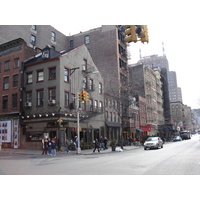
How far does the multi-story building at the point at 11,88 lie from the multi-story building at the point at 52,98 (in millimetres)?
1140

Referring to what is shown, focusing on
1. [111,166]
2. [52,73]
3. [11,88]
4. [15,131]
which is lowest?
[111,166]

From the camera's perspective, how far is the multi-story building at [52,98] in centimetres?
2848

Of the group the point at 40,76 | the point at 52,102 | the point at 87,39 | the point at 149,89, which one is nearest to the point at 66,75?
the point at 40,76

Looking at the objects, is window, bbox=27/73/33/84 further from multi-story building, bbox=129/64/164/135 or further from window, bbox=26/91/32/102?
multi-story building, bbox=129/64/164/135

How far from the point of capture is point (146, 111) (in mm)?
62656

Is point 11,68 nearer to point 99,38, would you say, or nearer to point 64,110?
A: point 64,110

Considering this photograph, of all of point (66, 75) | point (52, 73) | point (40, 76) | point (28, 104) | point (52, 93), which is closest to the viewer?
point (52, 93)

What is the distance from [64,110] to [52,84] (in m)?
3.77

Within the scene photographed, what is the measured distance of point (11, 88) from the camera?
32.2 m

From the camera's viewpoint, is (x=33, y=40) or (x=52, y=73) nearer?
(x=52, y=73)

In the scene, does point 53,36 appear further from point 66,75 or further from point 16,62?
point 66,75

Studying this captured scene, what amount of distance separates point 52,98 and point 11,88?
23.8 feet

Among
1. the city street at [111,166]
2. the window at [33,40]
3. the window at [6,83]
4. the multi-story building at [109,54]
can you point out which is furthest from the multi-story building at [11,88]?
the multi-story building at [109,54]

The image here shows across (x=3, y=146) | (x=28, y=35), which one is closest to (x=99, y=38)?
(x=28, y=35)
